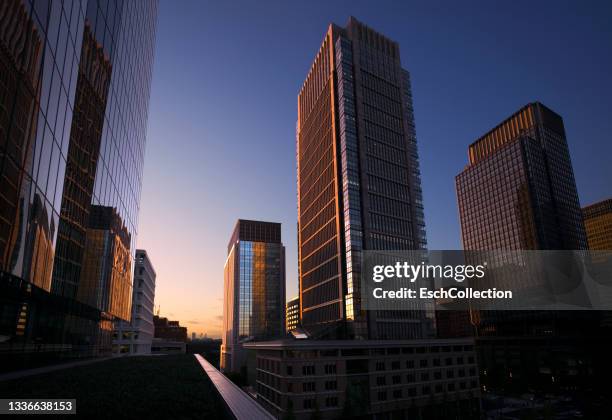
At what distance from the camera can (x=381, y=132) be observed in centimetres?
12538

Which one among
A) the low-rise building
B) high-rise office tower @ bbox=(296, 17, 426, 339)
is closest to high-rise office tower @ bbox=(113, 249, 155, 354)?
the low-rise building

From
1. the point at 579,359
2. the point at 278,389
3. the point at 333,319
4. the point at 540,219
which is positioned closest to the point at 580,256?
the point at 540,219

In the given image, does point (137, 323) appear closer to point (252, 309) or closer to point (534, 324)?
point (252, 309)

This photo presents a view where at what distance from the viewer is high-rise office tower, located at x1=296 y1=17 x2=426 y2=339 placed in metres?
109

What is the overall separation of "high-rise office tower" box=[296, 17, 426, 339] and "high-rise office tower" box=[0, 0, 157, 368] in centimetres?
7247

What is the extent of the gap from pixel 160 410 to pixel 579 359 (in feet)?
578

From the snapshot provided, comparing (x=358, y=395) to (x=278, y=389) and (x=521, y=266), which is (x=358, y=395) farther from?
(x=521, y=266)

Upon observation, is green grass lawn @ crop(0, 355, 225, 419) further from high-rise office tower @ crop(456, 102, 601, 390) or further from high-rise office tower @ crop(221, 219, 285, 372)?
high-rise office tower @ crop(221, 219, 285, 372)

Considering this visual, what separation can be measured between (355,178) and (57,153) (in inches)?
3832

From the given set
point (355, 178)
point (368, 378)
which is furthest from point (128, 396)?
point (355, 178)

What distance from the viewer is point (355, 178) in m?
116

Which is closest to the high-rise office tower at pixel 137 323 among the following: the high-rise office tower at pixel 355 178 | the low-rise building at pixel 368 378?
the low-rise building at pixel 368 378

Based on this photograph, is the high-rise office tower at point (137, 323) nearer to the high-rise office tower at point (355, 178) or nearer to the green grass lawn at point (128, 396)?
the high-rise office tower at point (355, 178)

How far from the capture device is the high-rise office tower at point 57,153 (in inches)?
698
